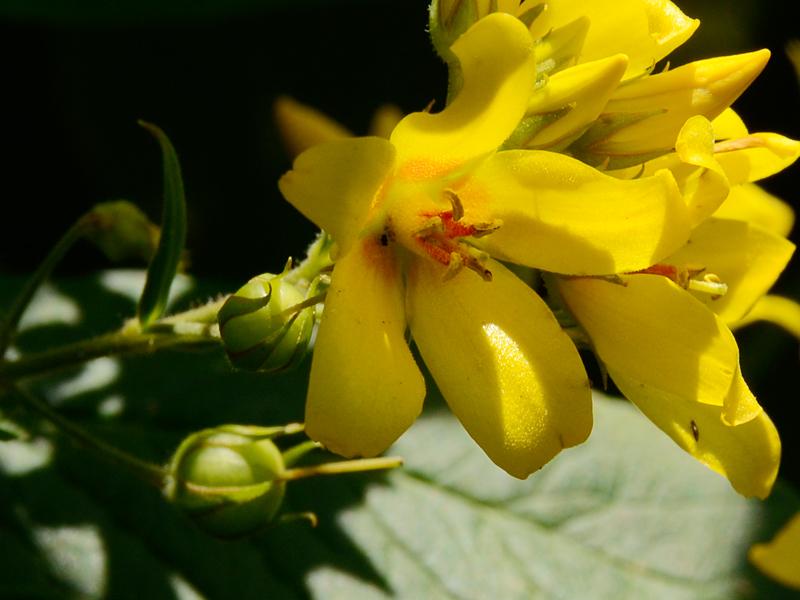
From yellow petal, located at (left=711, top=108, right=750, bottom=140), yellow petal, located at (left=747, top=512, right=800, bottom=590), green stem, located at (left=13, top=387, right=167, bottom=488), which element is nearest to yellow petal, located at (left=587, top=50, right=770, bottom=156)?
yellow petal, located at (left=711, top=108, right=750, bottom=140)

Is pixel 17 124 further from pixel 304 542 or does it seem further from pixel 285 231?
pixel 304 542

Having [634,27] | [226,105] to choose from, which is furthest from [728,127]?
[226,105]

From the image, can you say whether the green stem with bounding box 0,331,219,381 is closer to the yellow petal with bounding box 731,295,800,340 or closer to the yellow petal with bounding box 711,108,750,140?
the yellow petal with bounding box 711,108,750,140

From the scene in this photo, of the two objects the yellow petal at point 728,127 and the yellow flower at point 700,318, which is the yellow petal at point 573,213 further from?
the yellow petal at point 728,127

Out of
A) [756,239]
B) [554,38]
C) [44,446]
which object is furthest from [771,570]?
[44,446]

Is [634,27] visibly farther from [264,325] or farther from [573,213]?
[264,325]
